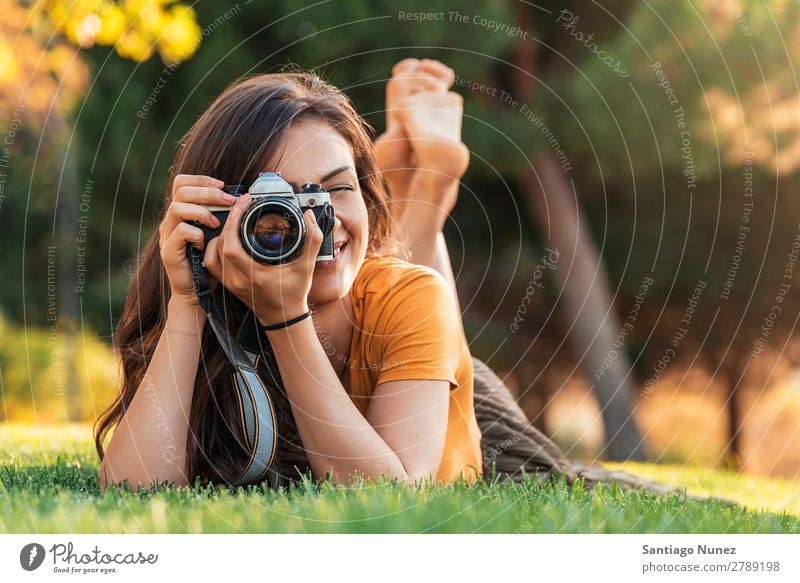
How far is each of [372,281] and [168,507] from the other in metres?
1.06

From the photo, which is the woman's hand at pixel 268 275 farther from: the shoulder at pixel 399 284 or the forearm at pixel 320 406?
the shoulder at pixel 399 284

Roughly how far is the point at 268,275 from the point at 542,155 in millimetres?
8113

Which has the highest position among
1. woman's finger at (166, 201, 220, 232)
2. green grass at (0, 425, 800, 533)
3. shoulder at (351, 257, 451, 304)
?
woman's finger at (166, 201, 220, 232)

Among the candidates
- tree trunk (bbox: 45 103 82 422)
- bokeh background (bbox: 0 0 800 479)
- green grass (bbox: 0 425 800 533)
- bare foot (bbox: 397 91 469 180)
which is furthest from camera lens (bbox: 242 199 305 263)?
tree trunk (bbox: 45 103 82 422)

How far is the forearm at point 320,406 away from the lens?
2.58m

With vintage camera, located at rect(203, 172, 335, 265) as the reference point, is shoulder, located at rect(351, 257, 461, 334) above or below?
below

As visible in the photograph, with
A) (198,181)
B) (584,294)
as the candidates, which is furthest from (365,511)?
(584,294)

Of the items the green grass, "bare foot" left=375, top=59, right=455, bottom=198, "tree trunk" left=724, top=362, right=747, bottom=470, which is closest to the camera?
the green grass

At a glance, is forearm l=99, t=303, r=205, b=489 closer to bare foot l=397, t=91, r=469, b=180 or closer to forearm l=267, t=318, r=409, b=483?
forearm l=267, t=318, r=409, b=483

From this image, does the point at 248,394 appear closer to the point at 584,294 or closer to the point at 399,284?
the point at 399,284

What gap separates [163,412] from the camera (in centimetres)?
269

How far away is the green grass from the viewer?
90.9 inches

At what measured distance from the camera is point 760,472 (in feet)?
49.2

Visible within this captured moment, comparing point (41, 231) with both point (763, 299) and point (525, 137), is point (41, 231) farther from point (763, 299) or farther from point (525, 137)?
point (763, 299)
